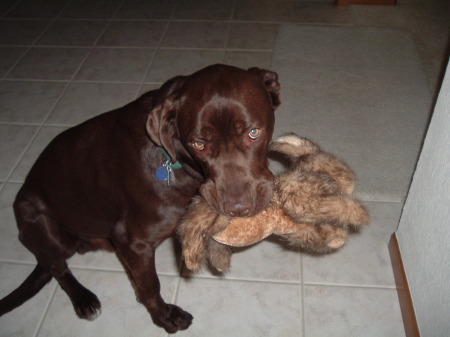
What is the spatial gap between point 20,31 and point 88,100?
1686 mm

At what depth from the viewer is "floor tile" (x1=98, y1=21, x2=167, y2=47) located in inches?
166

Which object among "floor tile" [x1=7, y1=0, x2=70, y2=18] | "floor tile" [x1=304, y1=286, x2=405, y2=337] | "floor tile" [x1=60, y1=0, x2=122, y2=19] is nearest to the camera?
"floor tile" [x1=304, y1=286, x2=405, y2=337]

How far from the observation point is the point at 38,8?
4.91 m

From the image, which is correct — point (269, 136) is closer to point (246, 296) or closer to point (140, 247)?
point (140, 247)

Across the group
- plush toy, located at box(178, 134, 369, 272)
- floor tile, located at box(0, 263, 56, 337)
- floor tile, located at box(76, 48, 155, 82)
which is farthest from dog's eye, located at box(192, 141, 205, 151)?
floor tile, located at box(76, 48, 155, 82)

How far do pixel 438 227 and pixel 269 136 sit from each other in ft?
2.46

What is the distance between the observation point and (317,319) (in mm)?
2176

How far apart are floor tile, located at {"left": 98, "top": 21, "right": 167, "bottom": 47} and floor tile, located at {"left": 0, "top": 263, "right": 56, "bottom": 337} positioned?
255 cm

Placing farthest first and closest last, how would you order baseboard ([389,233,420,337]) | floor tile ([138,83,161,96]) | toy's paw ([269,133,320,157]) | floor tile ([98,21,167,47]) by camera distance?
floor tile ([98,21,167,47])
floor tile ([138,83,161,96])
baseboard ([389,233,420,337])
toy's paw ([269,133,320,157])

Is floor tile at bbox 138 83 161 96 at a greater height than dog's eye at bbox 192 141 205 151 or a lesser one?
lesser

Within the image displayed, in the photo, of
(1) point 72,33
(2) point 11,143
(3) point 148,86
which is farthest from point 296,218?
(1) point 72,33

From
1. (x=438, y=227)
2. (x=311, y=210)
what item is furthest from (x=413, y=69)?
(x=311, y=210)

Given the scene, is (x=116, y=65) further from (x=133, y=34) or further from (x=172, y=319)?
(x=172, y=319)

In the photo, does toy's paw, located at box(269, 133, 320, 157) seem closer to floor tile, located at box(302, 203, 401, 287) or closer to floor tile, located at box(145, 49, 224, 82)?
floor tile, located at box(302, 203, 401, 287)
